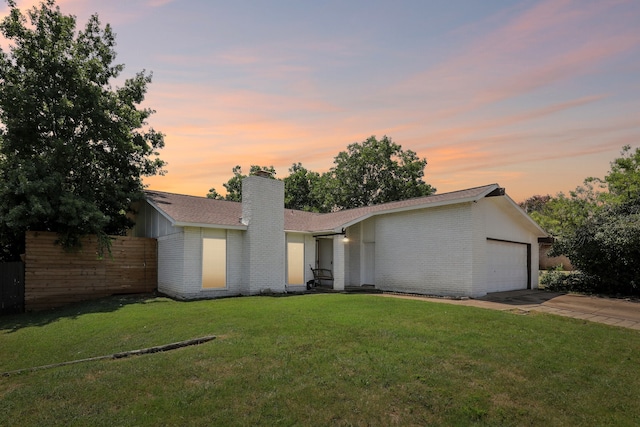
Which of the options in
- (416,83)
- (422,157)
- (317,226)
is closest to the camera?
(416,83)

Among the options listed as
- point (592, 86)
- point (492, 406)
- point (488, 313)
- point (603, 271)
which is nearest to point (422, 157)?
point (603, 271)

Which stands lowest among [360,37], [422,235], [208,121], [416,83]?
[422,235]

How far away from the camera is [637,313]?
11.0m

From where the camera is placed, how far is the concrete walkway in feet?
33.0

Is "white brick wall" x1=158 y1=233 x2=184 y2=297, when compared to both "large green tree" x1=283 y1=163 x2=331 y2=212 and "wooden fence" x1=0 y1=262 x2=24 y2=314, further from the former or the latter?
"large green tree" x1=283 y1=163 x2=331 y2=212

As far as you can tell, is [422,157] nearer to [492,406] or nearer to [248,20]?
[248,20]

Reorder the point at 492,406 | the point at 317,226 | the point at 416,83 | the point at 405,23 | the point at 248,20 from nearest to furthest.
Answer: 1. the point at 492,406
2. the point at 248,20
3. the point at 405,23
4. the point at 416,83
5. the point at 317,226

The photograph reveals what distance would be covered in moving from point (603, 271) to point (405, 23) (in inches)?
570

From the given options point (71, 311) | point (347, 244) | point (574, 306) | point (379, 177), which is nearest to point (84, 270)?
point (71, 311)

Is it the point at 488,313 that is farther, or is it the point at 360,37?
the point at 360,37

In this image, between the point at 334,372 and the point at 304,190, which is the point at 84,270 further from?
the point at 304,190

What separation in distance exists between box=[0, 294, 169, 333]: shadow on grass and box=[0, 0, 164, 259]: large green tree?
7.80 feet

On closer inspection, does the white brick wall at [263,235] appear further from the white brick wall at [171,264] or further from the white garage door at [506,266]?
the white garage door at [506,266]

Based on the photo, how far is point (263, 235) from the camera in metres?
15.1
